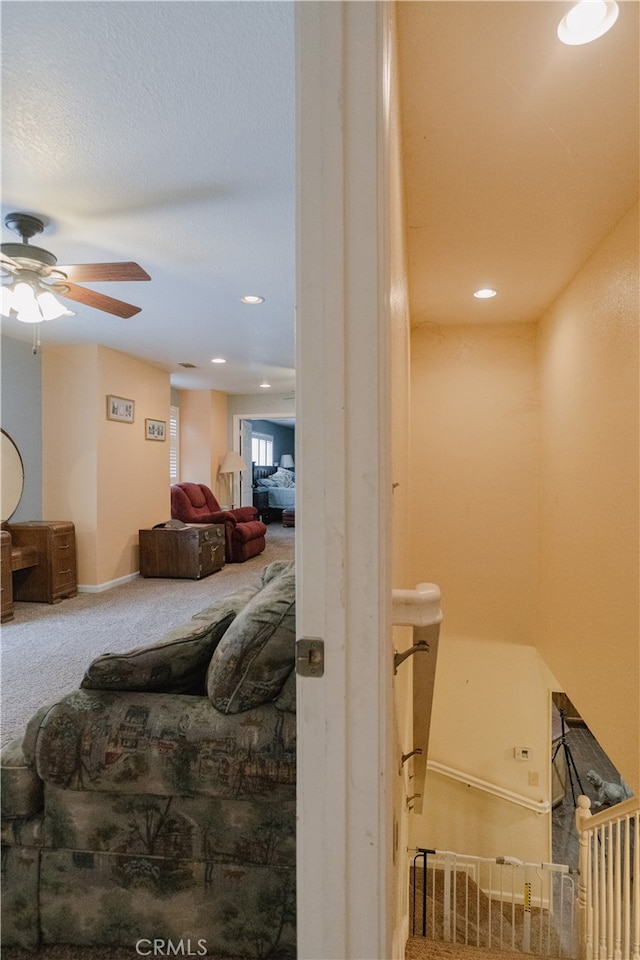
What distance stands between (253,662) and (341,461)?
920 mm

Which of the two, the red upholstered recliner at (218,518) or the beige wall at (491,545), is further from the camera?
the red upholstered recliner at (218,518)

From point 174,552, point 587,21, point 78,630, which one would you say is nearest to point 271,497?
point 174,552

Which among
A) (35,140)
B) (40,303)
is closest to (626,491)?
(35,140)

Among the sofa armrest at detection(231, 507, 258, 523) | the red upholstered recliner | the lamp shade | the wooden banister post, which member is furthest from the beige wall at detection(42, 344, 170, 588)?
the wooden banister post

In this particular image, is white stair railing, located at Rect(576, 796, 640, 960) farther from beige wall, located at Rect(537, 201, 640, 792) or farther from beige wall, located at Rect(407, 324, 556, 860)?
beige wall, located at Rect(407, 324, 556, 860)

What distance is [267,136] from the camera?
185cm

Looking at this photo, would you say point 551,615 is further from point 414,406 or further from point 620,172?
point 620,172

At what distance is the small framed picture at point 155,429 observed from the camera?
18.8 ft

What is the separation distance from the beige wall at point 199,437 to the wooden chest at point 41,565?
311 centimetres

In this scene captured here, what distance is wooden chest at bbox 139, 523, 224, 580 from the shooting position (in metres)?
5.46

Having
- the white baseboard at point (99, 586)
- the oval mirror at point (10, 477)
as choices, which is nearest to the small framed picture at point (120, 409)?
the oval mirror at point (10, 477)

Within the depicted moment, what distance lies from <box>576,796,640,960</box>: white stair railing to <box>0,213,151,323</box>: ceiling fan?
383 cm

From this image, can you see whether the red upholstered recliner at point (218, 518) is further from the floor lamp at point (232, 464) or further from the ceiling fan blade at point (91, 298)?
the ceiling fan blade at point (91, 298)

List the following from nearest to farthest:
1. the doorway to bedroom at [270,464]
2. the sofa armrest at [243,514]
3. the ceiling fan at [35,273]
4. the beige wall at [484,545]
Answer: the ceiling fan at [35,273] → the beige wall at [484,545] → the sofa armrest at [243,514] → the doorway to bedroom at [270,464]
